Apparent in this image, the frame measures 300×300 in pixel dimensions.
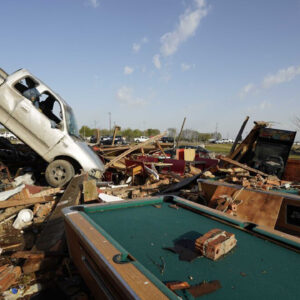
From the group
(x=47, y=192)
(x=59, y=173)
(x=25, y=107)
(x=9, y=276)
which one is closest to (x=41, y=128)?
(x=25, y=107)

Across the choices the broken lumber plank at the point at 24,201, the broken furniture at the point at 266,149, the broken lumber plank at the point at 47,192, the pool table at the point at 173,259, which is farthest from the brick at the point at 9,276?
the broken furniture at the point at 266,149

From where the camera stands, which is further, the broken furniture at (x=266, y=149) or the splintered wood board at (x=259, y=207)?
the broken furniture at (x=266, y=149)

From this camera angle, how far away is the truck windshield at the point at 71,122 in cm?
657

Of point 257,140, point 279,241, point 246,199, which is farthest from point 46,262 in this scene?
point 257,140

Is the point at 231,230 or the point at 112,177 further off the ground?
the point at 231,230

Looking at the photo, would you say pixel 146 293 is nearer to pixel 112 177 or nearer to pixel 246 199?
pixel 246 199

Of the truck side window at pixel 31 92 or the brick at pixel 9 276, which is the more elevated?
the truck side window at pixel 31 92

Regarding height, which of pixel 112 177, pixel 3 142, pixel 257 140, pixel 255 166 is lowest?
pixel 112 177

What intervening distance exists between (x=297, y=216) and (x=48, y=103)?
7.46m

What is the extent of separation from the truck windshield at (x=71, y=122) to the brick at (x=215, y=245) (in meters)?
5.77

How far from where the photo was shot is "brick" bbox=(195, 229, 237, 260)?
1.58 metres

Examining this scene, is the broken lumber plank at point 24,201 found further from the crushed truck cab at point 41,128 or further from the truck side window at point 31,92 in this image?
the truck side window at point 31,92

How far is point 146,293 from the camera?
44.3 inches

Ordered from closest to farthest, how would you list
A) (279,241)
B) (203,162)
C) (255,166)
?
(279,241), (255,166), (203,162)
